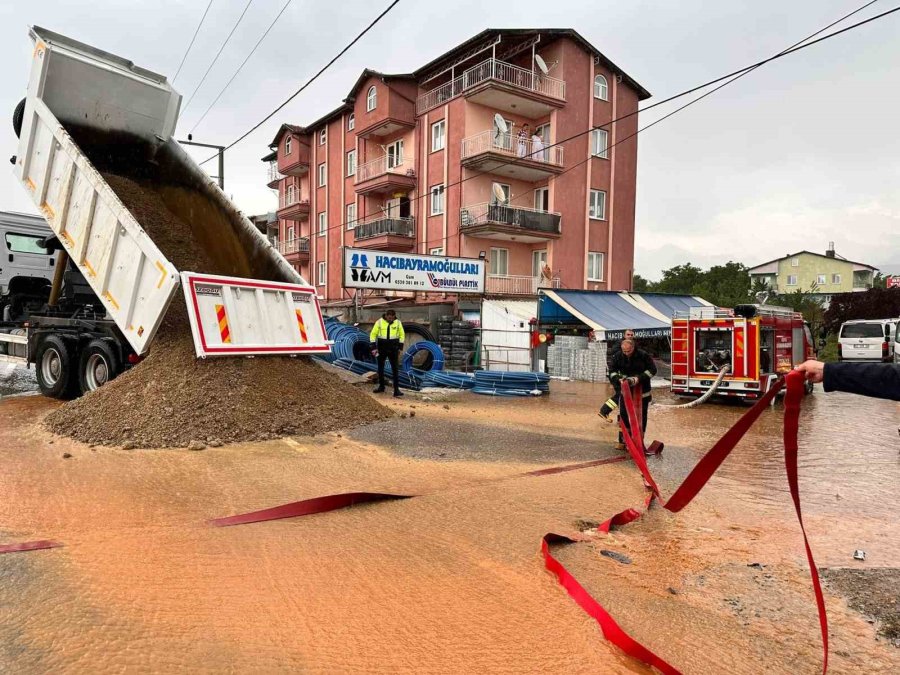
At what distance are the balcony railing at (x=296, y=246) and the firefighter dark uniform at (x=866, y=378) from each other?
125 ft

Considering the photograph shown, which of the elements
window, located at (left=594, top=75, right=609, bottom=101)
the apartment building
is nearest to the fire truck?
the apartment building

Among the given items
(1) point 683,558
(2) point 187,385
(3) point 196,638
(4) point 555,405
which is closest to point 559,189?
(4) point 555,405

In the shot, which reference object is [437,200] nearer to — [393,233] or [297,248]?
[393,233]

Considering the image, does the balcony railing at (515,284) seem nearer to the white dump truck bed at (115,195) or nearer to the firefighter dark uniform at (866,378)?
the white dump truck bed at (115,195)

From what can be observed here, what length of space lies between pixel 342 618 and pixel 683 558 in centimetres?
241

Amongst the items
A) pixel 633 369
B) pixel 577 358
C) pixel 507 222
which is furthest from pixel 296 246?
pixel 633 369

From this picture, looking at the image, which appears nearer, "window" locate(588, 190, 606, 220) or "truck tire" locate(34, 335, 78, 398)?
"truck tire" locate(34, 335, 78, 398)

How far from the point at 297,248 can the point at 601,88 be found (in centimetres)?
2109

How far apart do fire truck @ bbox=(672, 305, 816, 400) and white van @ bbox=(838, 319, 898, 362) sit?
11.4 metres

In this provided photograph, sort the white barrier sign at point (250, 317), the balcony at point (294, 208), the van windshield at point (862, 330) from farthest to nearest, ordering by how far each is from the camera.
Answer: the balcony at point (294, 208), the van windshield at point (862, 330), the white barrier sign at point (250, 317)

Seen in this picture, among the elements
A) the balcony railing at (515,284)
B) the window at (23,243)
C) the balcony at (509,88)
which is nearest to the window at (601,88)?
the balcony at (509,88)

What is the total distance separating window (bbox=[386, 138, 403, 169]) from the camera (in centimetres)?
3108

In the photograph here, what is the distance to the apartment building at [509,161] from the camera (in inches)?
1035

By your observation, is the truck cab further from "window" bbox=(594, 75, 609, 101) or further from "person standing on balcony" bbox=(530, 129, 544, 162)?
"window" bbox=(594, 75, 609, 101)
